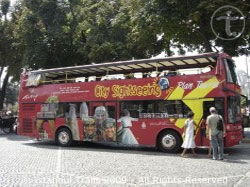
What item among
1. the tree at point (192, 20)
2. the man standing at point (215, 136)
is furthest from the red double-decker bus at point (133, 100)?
the tree at point (192, 20)

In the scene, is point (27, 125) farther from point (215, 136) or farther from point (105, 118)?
point (215, 136)

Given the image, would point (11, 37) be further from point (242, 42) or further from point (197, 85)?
point (197, 85)

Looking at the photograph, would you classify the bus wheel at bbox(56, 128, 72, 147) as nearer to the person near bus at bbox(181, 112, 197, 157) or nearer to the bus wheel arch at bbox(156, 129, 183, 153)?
the bus wheel arch at bbox(156, 129, 183, 153)

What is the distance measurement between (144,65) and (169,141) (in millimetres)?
3391

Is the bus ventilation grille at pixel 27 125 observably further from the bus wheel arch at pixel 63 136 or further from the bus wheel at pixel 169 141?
the bus wheel at pixel 169 141

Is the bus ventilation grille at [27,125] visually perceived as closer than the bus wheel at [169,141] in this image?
No

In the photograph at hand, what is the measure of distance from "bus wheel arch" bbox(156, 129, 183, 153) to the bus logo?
6.35m

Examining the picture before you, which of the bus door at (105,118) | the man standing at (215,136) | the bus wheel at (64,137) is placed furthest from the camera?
the bus wheel at (64,137)

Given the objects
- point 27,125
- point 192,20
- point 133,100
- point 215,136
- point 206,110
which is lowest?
point 215,136

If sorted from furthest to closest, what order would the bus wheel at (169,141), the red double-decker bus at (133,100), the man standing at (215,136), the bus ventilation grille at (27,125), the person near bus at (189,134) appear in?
the bus ventilation grille at (27,125)
the bus wheel at (169,141)
the red double-decker bus at (133,100)
the person near bus at (189,134)
the man standing at (215,136)

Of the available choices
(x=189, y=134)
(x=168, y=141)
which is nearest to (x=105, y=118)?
(x=168, y=141)

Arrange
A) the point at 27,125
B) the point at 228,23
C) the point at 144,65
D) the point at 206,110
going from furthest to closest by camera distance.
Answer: the point at 228,23 → the point at 27,125 → the point at 144,65 → the point at 206,110

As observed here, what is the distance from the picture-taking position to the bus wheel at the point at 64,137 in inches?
695

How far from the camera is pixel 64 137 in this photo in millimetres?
17766
